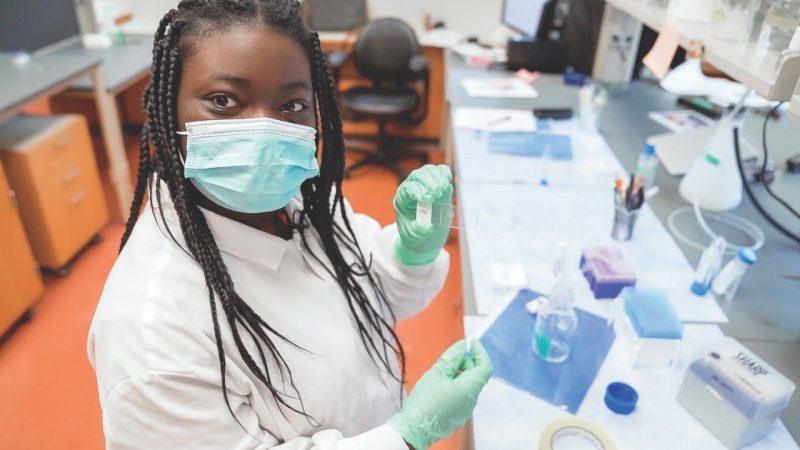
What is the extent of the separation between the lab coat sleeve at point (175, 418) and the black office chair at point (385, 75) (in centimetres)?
258

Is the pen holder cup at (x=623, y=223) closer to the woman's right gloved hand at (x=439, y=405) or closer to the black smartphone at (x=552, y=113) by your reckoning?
the woman's right gloved hand at (x=439, y=405)

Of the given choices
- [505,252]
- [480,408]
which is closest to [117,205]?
[505,252]

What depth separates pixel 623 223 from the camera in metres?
1.46

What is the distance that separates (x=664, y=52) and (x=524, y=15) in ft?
6.04

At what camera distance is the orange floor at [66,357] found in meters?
1.77

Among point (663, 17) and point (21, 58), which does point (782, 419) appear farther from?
point (21, 58)

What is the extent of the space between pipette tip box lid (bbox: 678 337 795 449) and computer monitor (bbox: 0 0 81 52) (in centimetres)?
305

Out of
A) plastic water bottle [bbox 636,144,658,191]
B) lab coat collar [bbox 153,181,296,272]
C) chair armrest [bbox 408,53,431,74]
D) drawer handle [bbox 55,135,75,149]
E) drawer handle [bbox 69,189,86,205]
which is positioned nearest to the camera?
lab coat collar [bbox 153,181,296,272]

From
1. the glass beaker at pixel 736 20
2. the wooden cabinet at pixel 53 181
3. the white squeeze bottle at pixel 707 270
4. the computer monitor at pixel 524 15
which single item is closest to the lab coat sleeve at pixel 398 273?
the white squeeze bottle at pixel 707 270

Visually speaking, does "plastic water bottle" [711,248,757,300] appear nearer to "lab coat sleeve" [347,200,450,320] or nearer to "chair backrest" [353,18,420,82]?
"lab coat sleeve" [347,200,450,320]

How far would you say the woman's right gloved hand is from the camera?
0.85 metres

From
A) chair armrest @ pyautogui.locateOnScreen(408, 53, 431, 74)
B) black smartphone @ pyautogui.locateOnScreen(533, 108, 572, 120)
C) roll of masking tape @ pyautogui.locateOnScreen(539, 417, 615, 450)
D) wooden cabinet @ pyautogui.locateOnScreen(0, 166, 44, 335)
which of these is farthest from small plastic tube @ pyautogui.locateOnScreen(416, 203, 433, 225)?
chair armrest @ pyautogui.locateOnScreen(408, 53, 431, 74)

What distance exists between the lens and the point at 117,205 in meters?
3.08

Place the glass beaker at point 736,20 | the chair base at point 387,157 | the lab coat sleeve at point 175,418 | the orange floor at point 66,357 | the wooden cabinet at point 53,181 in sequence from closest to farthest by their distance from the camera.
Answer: the lab coat sleeve at point 175,418 → the glass beaker at point 736,20 → the orange floor at point 66,357 → the wooden cabinet at point 53,181 → the chair base at point 387,157
